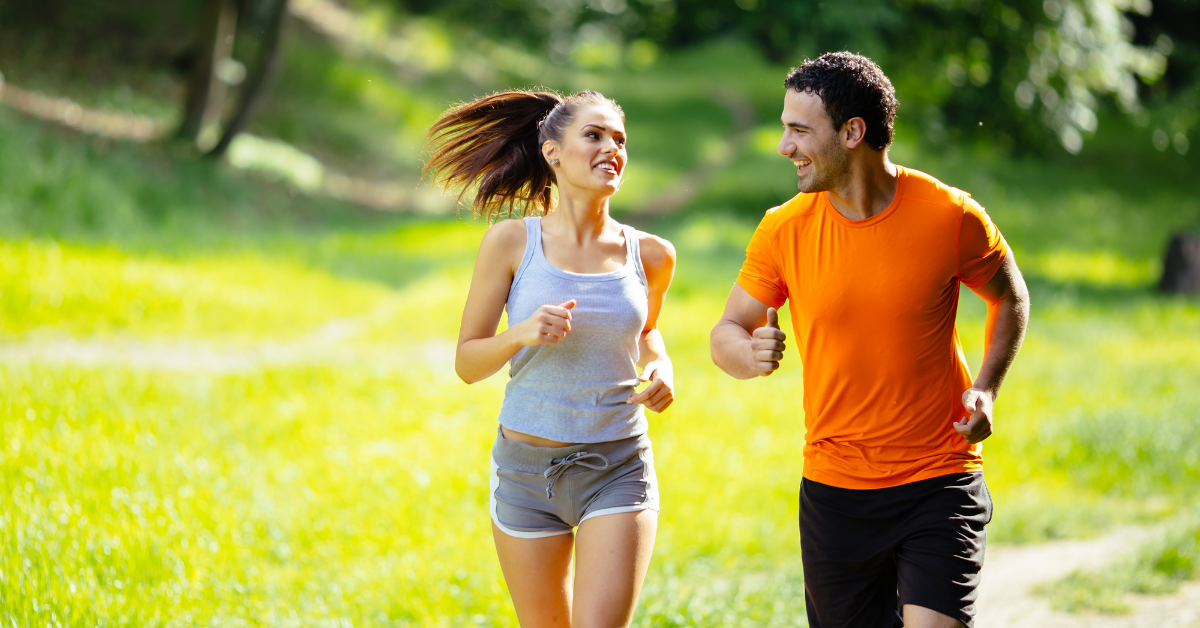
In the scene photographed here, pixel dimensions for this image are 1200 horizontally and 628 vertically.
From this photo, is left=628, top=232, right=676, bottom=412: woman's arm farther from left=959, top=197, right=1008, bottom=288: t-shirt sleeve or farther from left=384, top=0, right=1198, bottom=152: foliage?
left=384, top=0, right=1198, bottom=152: foliage

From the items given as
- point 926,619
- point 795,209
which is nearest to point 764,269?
point 795,209

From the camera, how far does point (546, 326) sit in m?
3.16

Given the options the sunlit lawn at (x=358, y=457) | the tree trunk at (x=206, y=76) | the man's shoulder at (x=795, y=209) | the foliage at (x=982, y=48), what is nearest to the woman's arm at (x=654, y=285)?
the man's shoulder at (x=795, y=209)

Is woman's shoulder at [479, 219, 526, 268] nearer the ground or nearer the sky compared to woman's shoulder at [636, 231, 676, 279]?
nearer the ground

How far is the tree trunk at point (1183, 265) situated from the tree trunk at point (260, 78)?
600 inches

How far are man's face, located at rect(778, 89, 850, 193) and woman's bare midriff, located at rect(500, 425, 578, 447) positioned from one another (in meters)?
1.18

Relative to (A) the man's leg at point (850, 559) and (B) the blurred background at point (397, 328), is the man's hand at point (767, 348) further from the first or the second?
(B) the blurred background at point (397, 328)

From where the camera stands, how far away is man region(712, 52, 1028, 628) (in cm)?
327

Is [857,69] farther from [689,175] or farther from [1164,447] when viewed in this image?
[689,175]

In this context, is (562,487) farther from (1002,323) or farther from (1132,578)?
(1132,578)

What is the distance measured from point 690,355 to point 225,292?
5.38 metres

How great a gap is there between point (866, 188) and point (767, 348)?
2.16ft

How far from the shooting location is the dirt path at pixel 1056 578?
5438mm

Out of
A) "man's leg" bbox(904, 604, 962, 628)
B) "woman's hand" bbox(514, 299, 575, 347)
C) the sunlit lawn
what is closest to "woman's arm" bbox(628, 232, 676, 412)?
"woman's hand" bbox(514, 299, 575, 347)
